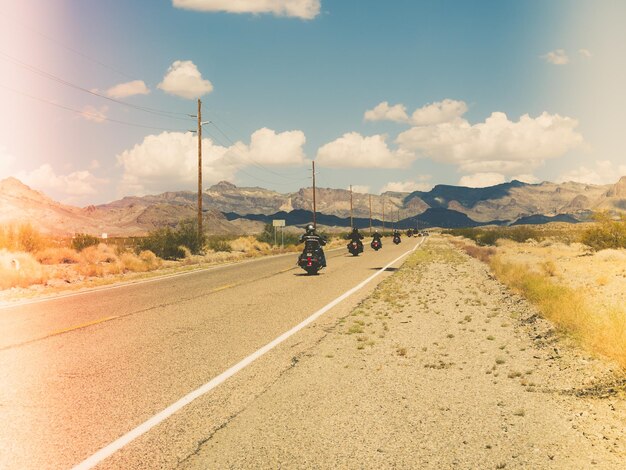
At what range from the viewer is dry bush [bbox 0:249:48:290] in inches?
711

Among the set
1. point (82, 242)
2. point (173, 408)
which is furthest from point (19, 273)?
point (82, 242)

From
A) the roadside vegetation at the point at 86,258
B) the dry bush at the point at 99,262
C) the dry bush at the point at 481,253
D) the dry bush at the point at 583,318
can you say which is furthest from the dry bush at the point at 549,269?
the dry bush at the point at 99,262

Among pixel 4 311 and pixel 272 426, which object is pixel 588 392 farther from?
pixel 4 311

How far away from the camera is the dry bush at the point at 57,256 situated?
26734mm

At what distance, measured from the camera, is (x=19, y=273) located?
61.0ft

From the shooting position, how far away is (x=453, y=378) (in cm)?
638

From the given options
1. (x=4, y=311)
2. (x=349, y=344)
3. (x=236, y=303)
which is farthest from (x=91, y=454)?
(x=4, y=311)

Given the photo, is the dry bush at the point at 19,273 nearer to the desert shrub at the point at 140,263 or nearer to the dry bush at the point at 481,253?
the desert shrub at the point at 140,263

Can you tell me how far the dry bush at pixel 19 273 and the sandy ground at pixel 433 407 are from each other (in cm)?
1371

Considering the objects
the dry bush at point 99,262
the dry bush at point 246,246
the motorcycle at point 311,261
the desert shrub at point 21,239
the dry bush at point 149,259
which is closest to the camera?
the motorcycle at point 311,261

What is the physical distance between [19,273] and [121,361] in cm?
1389

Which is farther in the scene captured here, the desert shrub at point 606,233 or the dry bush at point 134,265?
the desert shrub at point 606,233

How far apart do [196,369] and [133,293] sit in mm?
9162

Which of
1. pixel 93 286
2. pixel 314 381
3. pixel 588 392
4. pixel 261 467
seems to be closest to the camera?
pixel 261 467
